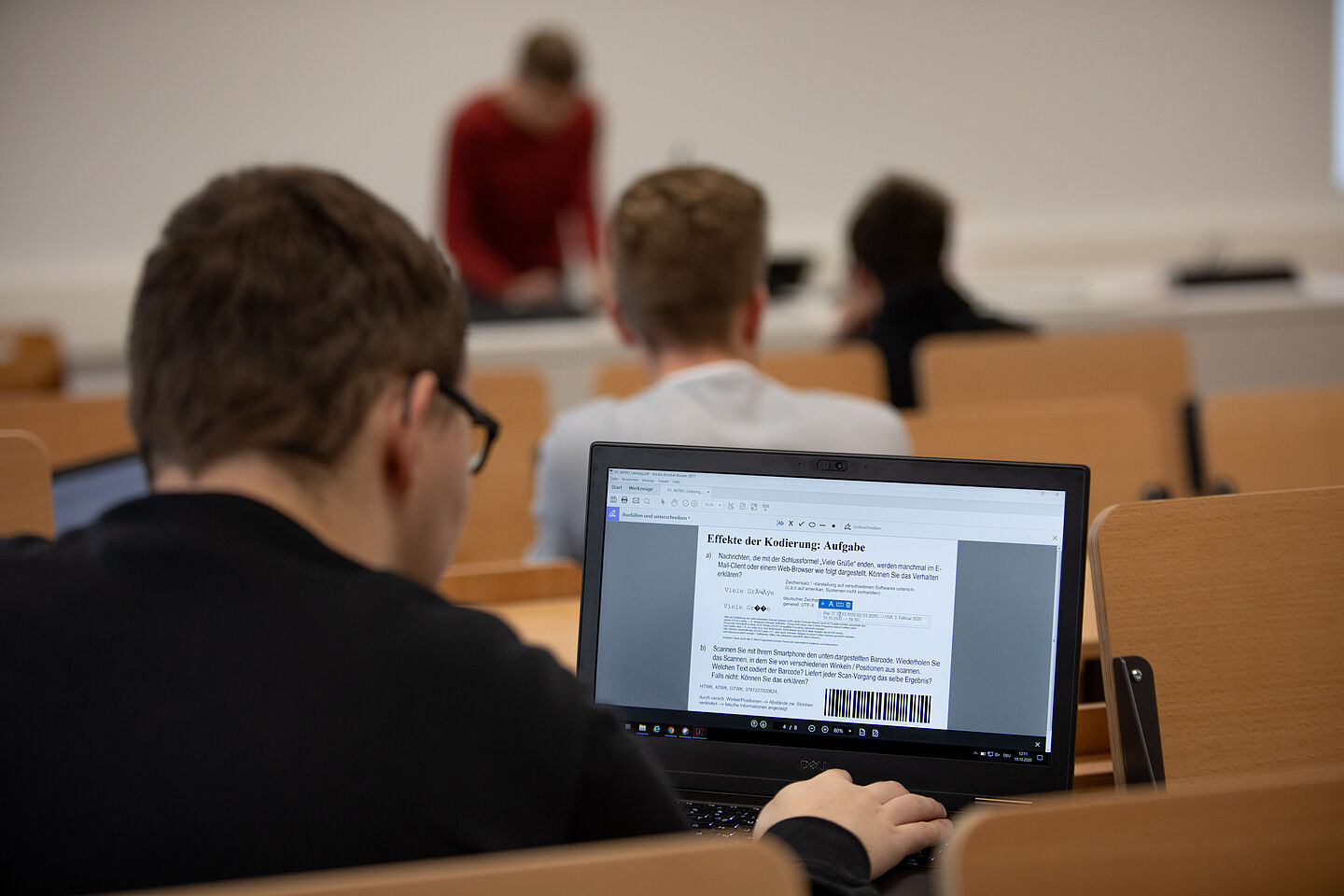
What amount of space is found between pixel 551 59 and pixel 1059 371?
2.10 m

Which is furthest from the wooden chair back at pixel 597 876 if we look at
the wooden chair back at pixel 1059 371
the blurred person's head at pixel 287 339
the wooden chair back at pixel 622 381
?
the wooden chair back at pixel 1059 371

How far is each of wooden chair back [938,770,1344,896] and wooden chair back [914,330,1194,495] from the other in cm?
206

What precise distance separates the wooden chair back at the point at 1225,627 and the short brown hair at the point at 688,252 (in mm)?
924

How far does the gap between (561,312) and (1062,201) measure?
141 inches

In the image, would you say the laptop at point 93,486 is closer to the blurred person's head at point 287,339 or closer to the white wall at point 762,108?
the blurred person's head at point 287,339

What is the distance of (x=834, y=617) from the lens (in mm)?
1017

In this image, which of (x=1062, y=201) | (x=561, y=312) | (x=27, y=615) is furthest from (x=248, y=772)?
(x=1062, y=201)

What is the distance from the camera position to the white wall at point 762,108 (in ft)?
17.7

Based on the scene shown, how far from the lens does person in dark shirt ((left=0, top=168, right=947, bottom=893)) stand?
625 millimetres

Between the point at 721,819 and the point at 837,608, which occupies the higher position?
the point at 837,608

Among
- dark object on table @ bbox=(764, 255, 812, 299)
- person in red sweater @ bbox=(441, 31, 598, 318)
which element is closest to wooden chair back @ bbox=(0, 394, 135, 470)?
person in red sweater @ bbox=(441, 31, 598, 318)

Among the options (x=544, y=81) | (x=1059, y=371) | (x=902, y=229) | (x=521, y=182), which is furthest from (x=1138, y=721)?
(x=521, y=182)

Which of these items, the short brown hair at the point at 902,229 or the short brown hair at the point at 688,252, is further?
the short brown hair at the point at 902,229

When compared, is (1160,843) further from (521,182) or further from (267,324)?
(521,182)
